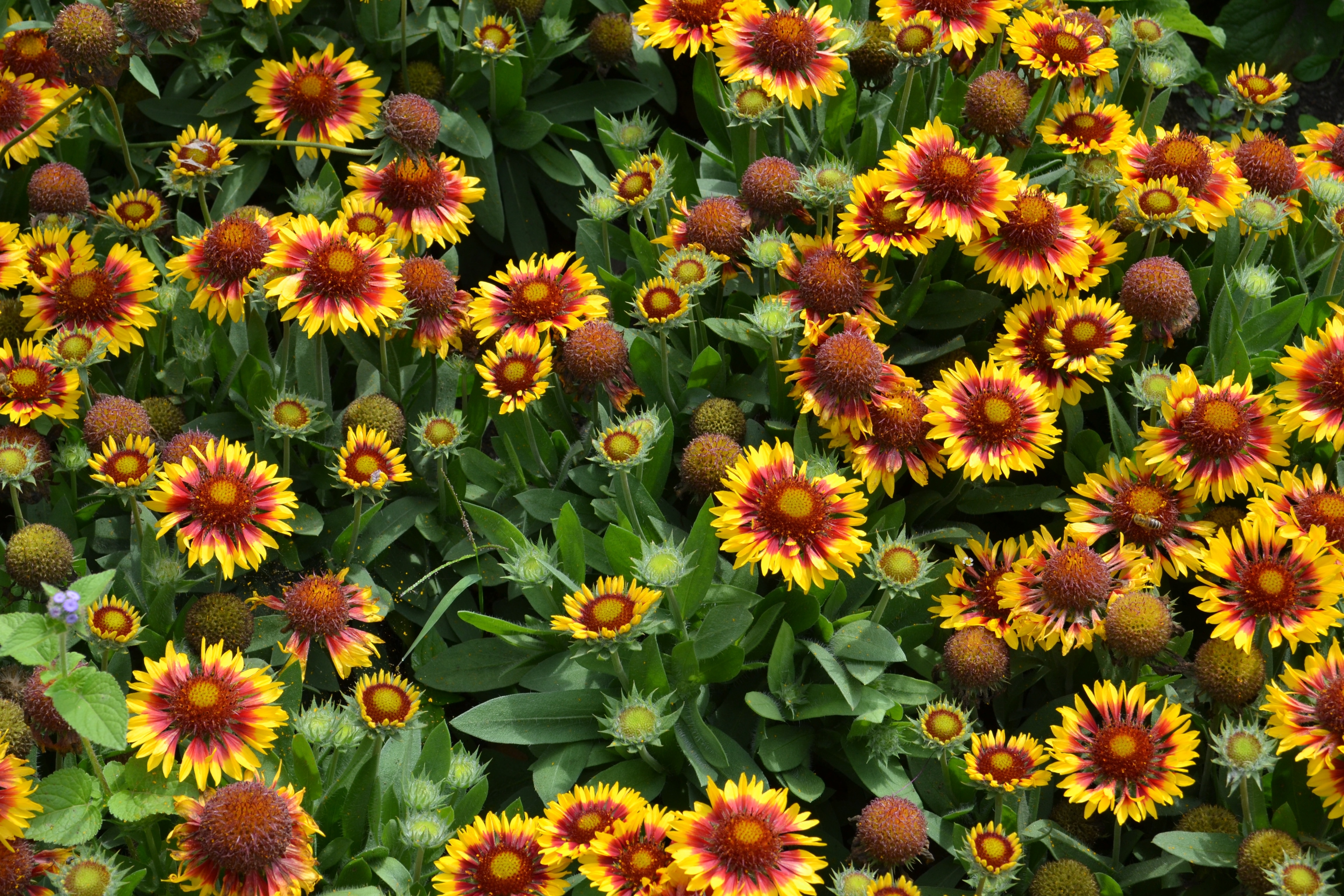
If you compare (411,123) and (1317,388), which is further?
(411,123)

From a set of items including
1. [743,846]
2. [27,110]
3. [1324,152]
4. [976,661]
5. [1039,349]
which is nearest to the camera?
[743,846]

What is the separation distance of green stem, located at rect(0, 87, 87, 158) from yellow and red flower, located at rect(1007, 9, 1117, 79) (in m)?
2.13

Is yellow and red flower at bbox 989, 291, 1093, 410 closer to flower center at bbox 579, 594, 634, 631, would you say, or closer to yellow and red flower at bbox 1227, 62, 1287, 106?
yellow and red flower at bbox 1227, 62, 1287, 106

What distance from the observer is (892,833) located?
222cm

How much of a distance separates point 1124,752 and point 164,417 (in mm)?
2061

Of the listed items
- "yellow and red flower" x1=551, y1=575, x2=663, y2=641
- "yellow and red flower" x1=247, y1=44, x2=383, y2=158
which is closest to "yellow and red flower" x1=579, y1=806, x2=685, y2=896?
"yellow and red flower" x1=551, y1=575, x2=663, y2=641

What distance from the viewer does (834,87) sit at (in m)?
2.86

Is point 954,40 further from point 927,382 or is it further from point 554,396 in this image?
point 554,396

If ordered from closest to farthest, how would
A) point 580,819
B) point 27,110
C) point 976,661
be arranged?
point 580,819, point 976,661, point 27,110

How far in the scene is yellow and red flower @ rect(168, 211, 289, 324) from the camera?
2.69 meters

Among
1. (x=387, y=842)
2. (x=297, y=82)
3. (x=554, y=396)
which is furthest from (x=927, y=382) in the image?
(x=297, y=82)

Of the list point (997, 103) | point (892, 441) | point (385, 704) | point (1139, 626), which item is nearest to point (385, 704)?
point (385, 704)

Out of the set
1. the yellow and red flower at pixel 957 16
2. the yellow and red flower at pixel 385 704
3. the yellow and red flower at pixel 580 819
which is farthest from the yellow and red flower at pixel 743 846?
the yellow and red flower at pixel 957 16

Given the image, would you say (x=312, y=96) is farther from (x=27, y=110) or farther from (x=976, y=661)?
(x=976, y=661)
